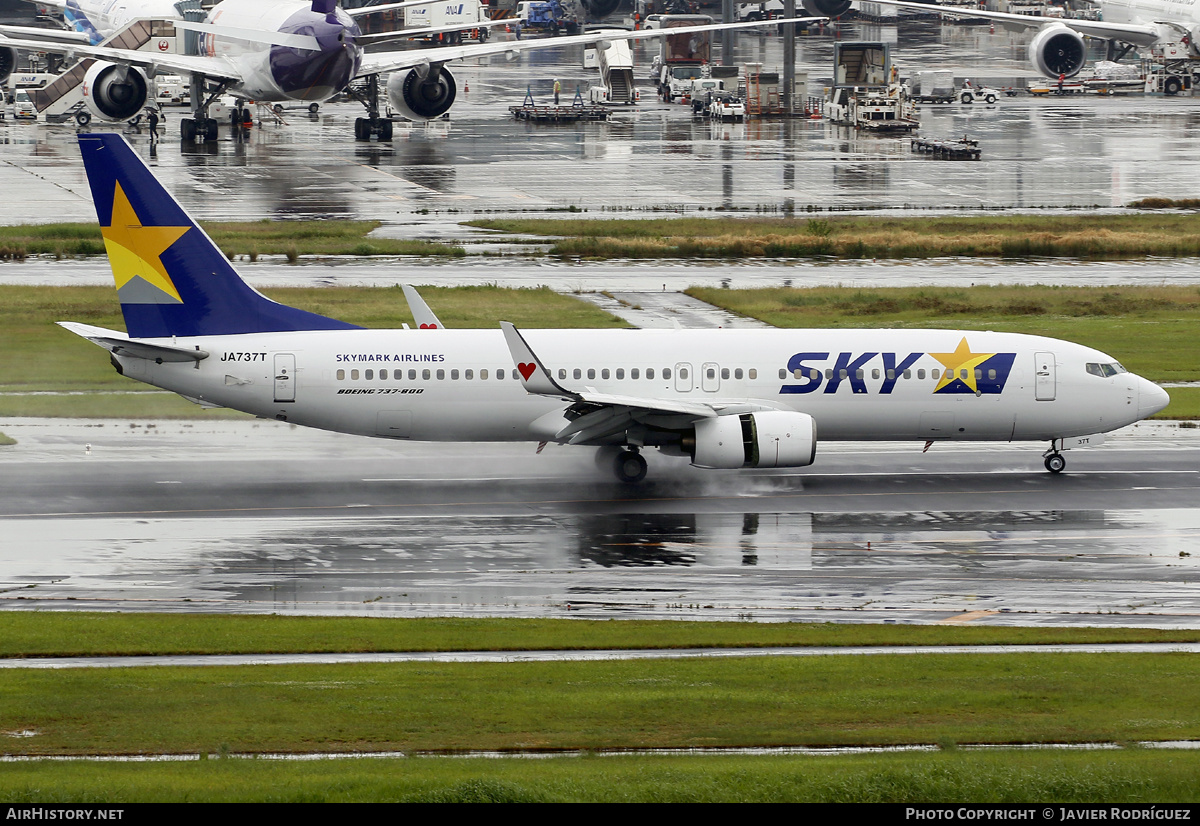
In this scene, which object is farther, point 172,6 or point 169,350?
point 172,6

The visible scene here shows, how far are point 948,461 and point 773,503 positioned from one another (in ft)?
24.5

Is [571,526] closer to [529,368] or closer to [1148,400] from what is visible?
[529,368]

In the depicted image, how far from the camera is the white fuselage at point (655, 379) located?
38531mm

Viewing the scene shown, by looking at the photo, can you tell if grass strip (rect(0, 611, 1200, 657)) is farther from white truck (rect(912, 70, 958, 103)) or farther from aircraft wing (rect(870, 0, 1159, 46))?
white truck (rect(912, 70, 958, 103))

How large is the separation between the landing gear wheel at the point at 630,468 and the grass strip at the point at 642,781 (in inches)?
802

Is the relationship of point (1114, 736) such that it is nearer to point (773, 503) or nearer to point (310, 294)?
point (773, 503)

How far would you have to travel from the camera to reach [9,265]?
70500mm

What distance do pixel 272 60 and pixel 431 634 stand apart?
81.6 m

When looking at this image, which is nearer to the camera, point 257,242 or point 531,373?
point 531,373

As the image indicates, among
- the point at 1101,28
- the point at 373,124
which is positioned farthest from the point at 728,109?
the point at 373,124

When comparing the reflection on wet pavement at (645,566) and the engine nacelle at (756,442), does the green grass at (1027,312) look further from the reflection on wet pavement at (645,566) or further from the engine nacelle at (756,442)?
the reflection on wet pavement at (645,566)

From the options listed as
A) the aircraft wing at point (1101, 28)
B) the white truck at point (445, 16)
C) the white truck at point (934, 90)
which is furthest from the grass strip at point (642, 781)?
the white truck at point (445, 16)

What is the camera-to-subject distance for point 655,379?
39188 millimetres
